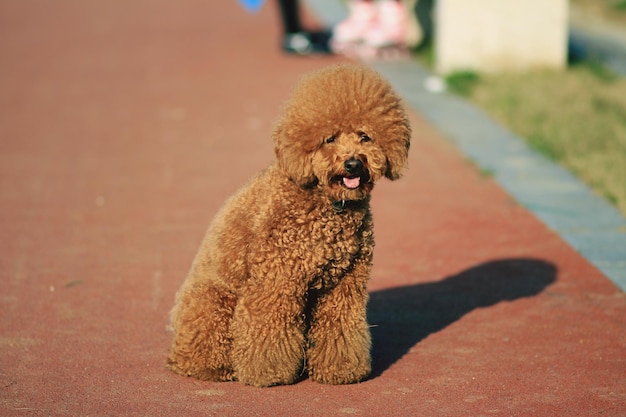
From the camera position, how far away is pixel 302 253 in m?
5.41

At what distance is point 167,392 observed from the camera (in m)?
5.62

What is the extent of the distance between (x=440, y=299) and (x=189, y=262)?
1912 millimetres

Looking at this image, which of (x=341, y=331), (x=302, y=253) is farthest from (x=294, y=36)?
(x=302, y=253)

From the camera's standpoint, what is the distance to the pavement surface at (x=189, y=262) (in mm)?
5590

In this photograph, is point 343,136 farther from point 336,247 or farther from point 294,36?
point 294,36

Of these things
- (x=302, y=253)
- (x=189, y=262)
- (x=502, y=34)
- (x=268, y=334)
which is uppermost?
(x=502, y=34)

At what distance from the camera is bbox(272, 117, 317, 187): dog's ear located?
5258mm

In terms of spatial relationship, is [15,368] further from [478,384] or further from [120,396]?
[478,384]

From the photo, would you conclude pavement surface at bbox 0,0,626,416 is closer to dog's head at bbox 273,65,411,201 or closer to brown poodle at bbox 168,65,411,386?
brown poodle at bbox 168,65,411,386

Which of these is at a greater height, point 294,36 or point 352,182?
point 294,36

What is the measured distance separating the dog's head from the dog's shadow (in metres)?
1.28

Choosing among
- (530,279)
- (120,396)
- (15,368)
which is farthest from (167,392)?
(530,279)

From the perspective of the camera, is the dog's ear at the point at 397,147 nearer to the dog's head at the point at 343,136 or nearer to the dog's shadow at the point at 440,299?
the dog's head at the point at 343,136

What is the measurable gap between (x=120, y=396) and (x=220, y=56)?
11.4 meters
